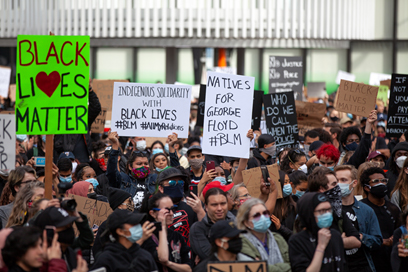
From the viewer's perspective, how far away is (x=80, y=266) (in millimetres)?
4027

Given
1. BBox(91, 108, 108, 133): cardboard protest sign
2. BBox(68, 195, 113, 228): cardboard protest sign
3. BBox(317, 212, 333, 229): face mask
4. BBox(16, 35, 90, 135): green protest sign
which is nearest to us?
BBox(317, 212, 333, 229): face mask

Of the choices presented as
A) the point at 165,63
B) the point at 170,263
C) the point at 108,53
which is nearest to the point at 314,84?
the point at 165,63

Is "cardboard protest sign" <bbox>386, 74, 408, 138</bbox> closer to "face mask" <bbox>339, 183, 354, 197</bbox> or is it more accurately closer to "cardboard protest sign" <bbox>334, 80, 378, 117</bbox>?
"cardboard protest sign" <bbox>334, 80, 378, 117</bbox>

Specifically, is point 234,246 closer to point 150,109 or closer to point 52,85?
point 52,85

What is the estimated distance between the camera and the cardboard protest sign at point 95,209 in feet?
20.4

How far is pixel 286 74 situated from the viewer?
43.0 feet

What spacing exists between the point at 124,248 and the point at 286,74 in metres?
9.25

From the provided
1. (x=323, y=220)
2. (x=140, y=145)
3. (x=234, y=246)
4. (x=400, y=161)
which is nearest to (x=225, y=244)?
(x=234, y=246)

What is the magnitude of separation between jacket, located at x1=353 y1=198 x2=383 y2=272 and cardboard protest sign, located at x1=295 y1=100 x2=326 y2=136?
5935 mm

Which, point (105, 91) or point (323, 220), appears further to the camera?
point (105, 91)

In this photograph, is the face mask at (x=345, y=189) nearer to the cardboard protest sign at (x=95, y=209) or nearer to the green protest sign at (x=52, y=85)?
the cardboard protest sign at (x=95, y=209)

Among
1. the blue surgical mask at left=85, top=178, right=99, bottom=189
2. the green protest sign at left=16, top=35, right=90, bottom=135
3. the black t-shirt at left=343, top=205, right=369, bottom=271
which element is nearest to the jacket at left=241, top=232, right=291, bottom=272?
the black t-shirt at left=343, top=205, right=369, bottom=271

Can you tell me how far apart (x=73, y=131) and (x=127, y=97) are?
274 cm

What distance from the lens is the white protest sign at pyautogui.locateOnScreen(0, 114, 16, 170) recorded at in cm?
754
